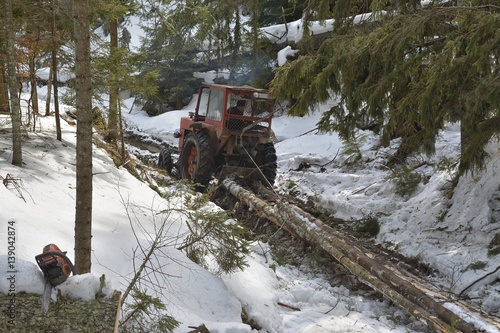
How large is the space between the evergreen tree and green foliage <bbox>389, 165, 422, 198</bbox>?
5.31 feet

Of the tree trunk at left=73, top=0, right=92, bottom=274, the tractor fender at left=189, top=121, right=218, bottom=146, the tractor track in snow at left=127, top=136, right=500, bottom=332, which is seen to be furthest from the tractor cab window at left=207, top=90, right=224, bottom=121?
the tree trunk at left=73, top=0, right=92, bottom=274

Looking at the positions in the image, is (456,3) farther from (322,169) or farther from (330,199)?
(322,169)

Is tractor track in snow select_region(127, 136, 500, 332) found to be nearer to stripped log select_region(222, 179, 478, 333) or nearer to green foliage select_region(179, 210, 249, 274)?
stripped log select_region(222, 179, 478, 333)

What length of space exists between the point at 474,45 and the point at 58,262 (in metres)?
3.95

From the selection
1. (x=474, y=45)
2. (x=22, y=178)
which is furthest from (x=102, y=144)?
(x=474, y=45)

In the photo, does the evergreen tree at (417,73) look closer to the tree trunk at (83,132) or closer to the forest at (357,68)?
the forest at (357,68)

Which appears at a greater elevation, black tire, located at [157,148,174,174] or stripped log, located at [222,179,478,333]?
stripped log, located at [222,179,478,333]

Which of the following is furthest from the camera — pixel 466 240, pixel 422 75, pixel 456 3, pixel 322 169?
pixel 322 169

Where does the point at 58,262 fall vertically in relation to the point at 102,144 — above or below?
above

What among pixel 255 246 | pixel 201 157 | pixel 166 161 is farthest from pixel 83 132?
pixel 166 161

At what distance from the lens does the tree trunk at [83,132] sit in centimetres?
315

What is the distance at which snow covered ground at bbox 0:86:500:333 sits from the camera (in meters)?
4.04

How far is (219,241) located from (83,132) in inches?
73.4

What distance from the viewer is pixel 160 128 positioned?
20703 millimetres
